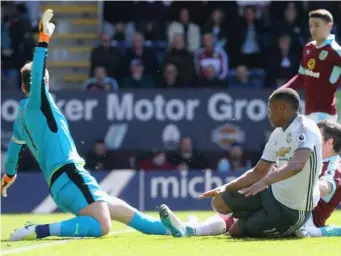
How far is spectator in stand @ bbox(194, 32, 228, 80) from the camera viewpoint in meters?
18.7

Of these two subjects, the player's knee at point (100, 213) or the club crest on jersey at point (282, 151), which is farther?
the player's knee at point (100, 213)

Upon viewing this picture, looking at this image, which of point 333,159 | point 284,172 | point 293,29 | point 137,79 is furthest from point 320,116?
point 293,29

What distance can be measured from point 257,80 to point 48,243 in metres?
10.1

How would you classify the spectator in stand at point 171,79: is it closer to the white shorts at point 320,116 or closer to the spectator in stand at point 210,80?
the spectator in stand at point 210,80

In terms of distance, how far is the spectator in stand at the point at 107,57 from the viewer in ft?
61.4

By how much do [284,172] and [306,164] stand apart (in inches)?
12.7

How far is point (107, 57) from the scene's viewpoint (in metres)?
18.8

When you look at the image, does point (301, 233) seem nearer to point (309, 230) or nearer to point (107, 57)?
point (309, 230)

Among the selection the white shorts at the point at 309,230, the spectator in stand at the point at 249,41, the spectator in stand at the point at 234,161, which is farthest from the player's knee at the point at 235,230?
the spectator in stand at the point at 249,41

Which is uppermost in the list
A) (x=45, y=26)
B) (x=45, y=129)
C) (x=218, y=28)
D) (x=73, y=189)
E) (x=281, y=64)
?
(x=45, y=26)

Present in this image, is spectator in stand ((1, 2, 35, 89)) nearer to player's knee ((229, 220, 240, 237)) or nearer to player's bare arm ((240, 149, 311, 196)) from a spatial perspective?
player's knee ((229, 220, 240, 237))

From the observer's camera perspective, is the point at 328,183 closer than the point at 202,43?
Yes

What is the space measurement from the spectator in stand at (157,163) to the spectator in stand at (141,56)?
6.12ft

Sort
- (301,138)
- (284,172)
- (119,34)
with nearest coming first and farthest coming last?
(284,172) < (301,138) < (119,34)
